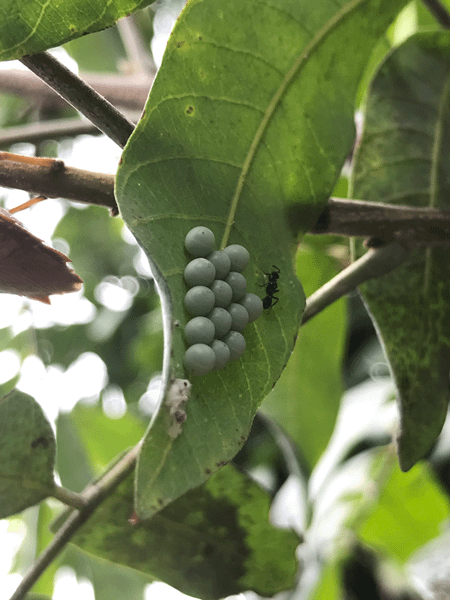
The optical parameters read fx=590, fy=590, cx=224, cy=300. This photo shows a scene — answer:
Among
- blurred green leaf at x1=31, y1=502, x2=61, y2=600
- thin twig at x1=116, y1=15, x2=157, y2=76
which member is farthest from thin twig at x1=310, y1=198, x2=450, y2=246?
thin twig at x1=116, y1=15, x2=157, y2=76

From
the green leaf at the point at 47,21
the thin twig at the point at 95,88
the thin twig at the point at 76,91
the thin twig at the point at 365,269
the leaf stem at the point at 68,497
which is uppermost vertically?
the thin twig at the point at 95,88

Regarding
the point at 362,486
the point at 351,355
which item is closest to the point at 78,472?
the point at 362,486

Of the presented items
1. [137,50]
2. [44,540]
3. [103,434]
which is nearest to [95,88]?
[137,50]

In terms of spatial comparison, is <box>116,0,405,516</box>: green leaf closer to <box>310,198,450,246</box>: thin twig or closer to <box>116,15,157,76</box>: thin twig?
<box>310,198,450,246</box>: thin twig

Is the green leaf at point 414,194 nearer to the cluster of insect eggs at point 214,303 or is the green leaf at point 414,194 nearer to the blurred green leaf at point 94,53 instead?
the cluster of insect eggs at point 214,303

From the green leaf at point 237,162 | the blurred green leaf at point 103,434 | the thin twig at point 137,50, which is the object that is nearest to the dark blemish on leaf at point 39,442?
the green leaf at point 237,162

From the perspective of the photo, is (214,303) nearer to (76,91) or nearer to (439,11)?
(76,91)
